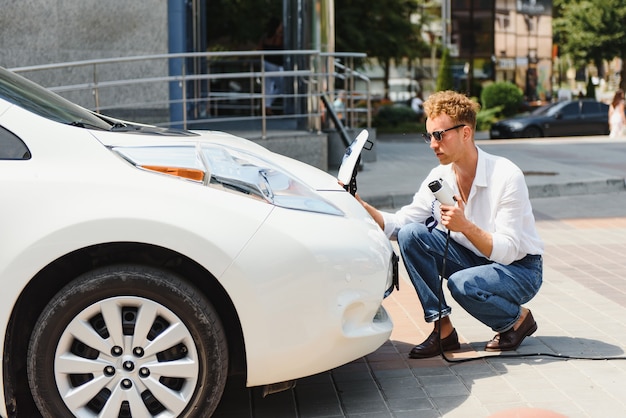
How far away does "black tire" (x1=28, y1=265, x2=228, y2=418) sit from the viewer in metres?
3.52

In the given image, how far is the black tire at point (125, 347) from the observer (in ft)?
11.5

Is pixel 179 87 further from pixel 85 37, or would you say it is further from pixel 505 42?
pixel 505 42

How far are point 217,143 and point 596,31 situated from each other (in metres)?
47.5

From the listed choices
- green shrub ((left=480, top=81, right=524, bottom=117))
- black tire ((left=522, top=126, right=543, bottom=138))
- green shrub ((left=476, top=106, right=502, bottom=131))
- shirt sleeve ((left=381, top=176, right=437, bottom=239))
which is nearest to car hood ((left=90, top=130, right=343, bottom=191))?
shirt sleeve ((left=381, top=176, right=437, bottom=239))

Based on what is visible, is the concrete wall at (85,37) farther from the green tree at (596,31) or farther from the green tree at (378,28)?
the green tree at (596,31)

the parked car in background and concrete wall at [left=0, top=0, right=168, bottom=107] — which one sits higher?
concrete wall at [left=0, top=0, right=168, bottom=107]

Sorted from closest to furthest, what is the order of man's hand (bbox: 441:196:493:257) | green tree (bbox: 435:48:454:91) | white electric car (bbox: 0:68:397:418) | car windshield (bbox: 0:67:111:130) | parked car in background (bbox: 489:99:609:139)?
white electric car (bbox: 0:68:397:418) < car windshield (bbox: 0:67:111:130) < man's hand (bbox: 441:196:493:257) < parked car in background (bbox: 489:99:609:139) < green tree (bbox: 435:48:454:91)

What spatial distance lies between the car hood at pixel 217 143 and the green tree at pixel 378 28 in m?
22.8

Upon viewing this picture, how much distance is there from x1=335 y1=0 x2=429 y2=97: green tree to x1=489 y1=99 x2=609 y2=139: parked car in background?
374 cm

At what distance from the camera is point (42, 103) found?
4051mm

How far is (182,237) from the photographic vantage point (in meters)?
3.50

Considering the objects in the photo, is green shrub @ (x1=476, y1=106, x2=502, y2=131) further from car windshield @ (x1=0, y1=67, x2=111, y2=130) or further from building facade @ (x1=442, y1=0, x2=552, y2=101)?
car windshield @ (x1=0, y1=67, x2=111, y2=130)

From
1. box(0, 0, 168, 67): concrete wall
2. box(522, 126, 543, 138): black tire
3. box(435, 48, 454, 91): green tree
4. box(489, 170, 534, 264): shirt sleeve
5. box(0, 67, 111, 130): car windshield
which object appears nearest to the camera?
box(0, 67, 111, 130): car windshield

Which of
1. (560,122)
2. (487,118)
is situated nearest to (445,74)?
(487,118)
